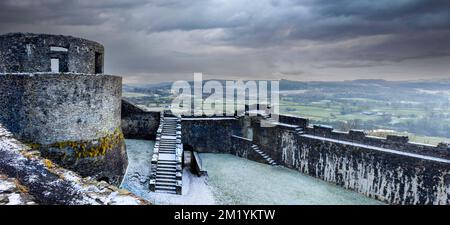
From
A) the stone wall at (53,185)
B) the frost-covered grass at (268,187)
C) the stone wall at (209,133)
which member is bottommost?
the frost-covered grass at (268,187)

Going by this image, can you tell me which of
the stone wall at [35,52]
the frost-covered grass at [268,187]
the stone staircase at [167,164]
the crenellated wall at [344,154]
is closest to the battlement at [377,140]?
the crenellated wall at [344,154]

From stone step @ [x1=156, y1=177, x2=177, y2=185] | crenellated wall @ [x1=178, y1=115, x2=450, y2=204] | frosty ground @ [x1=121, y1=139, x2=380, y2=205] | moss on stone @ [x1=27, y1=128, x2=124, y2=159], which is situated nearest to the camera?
moss on stone @ [x1=27, y1=128, x2=124, y2=159]

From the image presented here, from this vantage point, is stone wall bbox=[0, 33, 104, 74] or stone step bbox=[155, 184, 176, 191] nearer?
stone wall bbox=[0, 33, 104, 74]

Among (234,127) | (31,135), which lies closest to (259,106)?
(234,127)

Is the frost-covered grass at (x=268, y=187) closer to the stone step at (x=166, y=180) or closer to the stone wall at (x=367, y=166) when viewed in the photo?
the stone wall at (x=367, y=166)

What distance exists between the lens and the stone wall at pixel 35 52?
44.3 feet

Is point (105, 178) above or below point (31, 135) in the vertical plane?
below

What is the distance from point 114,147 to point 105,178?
146 centimetres

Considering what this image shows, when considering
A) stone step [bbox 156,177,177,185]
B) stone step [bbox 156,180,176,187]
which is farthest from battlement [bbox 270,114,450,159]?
stone step [bbox 156,180,176,187]

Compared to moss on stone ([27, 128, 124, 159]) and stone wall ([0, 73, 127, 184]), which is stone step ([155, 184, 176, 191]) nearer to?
stone wall ([0, 73, 127, 184])

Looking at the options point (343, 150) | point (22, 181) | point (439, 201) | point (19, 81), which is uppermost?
point (19, 81)

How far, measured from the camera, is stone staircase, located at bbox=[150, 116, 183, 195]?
14852 millimetres

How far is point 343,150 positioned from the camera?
1708 centimetres
